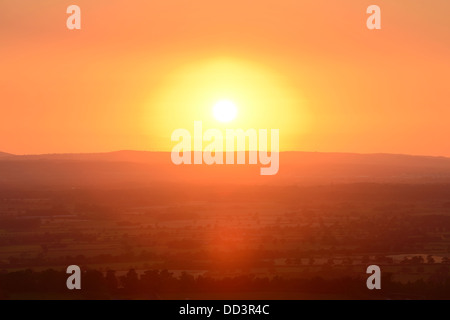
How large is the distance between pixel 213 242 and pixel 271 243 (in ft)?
11.0

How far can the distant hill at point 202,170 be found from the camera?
111250mm

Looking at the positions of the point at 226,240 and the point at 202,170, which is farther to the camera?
the point at 202,170

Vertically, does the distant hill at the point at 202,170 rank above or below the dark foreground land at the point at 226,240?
above

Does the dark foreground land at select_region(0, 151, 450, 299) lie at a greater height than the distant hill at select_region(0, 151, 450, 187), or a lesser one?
lesser

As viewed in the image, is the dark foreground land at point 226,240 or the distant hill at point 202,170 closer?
the dark foreground land at point 226,240

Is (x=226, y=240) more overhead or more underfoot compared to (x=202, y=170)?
more underfoot

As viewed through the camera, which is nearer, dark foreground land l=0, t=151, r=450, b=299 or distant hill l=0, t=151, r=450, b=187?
dark foreground land l=0, t=151, r=450, b=299

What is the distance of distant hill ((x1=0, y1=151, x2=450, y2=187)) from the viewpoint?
111m

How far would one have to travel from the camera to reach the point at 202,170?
12281cm

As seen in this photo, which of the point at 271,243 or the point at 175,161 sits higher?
the point at 175,161
